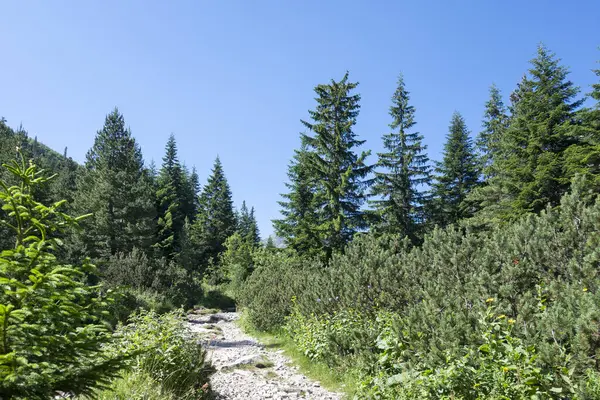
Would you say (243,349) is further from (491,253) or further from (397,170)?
(397,170)

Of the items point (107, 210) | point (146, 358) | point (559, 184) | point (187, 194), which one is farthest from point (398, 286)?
point (187, 194)

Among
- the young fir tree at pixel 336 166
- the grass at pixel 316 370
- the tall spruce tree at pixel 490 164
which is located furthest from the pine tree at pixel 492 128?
the grass at pixel 316 370

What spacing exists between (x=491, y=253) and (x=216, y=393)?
186 inches

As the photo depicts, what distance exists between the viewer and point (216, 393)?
5.23 meters

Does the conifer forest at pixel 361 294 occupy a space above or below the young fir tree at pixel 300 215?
below

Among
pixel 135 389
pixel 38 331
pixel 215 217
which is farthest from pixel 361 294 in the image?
pixel 215 217

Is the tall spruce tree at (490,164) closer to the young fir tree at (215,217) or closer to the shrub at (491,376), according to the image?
the shrub at (491,376)

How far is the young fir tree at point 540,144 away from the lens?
1775 cm

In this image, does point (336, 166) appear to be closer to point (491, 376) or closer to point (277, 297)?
point (277, 297)

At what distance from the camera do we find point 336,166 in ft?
65.8

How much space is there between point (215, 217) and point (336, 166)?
1029 inches

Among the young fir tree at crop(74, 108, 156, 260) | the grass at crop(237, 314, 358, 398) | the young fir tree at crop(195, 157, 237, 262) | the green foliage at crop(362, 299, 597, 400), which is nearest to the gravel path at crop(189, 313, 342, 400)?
the grass at crop(237, 314, 358, 398)

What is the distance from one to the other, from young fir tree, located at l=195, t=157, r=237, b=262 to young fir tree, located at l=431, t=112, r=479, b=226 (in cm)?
2411

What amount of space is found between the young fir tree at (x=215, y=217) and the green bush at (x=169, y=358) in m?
35.3
